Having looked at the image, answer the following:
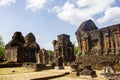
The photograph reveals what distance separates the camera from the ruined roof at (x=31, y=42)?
49722 millimetres

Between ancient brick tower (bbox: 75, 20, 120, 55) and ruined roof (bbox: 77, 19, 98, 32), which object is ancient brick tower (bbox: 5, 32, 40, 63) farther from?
ancient brick tower (bbox: 75, 20, 120, 55)

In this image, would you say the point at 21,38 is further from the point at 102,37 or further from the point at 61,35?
the point at 102,37

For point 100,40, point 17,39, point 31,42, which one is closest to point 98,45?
point 100,40

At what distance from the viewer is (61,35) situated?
126 feet

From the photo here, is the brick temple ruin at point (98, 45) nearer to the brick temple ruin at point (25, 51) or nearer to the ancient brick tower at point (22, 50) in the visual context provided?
the brick temple ruin at point (25, 51)

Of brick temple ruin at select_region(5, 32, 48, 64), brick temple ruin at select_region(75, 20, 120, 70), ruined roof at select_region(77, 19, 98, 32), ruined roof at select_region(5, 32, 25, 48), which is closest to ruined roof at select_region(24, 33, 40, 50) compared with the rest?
brick temple ruin at select_region(5, 32, 48, 64)

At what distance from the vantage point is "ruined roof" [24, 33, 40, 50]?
1958 inches

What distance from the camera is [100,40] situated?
84.7ft

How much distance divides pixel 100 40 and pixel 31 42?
2956 cm

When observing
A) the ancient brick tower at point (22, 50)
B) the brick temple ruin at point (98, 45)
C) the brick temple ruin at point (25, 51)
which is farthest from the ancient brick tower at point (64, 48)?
the ancient brick tower at point (22, 50)

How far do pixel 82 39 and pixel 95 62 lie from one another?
7877mm

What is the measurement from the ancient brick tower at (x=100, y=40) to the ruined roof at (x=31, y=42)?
71.4ft

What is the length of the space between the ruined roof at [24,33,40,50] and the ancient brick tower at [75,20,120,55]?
21757mm

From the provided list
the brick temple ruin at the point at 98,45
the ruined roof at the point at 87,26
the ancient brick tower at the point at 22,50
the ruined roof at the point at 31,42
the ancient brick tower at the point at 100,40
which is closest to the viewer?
the brick temple ruin at the point at 98,45
